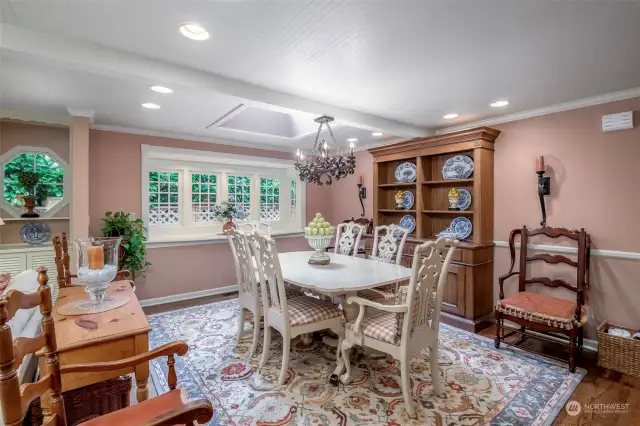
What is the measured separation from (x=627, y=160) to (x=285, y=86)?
2945 mm

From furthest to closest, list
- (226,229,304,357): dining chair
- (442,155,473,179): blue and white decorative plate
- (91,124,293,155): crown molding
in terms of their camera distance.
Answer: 1. (91,124,293,155): crown molding
2. (442,155,473,179): blue and white decorative plate
3. (226,229,304,357): dining chair

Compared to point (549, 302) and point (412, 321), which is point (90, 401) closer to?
point (412, 321)

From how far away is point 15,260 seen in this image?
129 inches

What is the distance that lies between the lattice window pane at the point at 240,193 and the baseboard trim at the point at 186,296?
1113mm

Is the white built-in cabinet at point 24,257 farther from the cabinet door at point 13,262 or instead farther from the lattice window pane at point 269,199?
the lattice window pane at point 269,199

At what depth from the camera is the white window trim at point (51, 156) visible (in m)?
3.47

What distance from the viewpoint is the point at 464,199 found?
12.3 ft

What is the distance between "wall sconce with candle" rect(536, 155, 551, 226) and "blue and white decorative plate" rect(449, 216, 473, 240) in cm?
74

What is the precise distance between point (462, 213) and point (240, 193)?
332 cm

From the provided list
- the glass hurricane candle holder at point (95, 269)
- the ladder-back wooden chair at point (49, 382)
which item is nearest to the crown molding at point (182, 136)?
the glass hurricane candle holder at point (95, 269)

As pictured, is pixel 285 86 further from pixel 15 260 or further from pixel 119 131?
pixel 15 260

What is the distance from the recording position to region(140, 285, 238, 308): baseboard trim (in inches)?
159

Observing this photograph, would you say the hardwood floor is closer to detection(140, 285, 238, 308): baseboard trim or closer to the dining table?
the dining table

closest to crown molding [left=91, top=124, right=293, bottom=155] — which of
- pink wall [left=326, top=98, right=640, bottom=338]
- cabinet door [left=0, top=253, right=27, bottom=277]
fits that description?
cabinet door [left=0, top=253, right=27, bottom=277]
